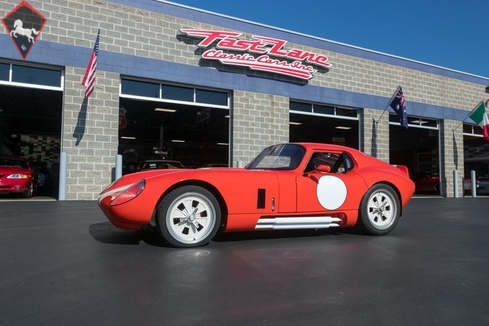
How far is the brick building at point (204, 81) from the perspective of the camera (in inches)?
436

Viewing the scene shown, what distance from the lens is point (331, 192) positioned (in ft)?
16.5

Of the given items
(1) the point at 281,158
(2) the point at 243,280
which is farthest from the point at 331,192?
(2) the point at 243,280

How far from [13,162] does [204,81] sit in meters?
6.62

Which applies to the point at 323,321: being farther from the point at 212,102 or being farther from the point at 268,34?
the point at 268,34

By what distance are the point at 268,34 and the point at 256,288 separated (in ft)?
41.6

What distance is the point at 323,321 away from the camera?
2.42m

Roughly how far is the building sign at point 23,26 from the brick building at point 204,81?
4 centimetres

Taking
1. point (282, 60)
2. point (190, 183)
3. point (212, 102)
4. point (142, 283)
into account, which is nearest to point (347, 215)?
point (190, 183)

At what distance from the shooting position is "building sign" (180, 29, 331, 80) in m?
12.9

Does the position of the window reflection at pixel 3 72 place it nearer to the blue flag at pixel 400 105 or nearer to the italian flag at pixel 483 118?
the blue flag at pixel 400 105

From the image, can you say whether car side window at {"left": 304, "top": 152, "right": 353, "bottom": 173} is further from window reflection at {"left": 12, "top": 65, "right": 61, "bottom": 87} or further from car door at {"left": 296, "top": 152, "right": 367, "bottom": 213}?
window reflection at {"left": 12, "top": 65, "right": 61, "bottom": 87}

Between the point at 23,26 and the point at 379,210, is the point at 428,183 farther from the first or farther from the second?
→ the point at 23,26

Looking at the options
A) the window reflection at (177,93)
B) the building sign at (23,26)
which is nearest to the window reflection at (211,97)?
the window reflection at (177,93)

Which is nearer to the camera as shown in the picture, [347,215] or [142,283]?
[142,283]
